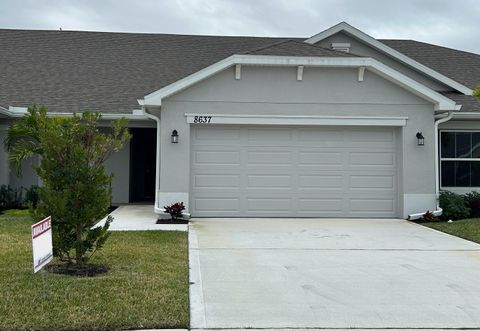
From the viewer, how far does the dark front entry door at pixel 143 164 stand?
1764 centimetres

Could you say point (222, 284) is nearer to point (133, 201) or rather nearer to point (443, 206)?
point (443, 206)

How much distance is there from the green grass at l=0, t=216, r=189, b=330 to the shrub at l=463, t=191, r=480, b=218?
29.6 ft

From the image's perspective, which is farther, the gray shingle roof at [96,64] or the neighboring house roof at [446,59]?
the neighboring house roof at [446,59]

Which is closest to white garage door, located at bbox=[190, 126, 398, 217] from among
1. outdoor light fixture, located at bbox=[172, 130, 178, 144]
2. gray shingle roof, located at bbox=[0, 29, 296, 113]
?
outdoor light fixture, located at bbox=[172, 130, 178, 144]

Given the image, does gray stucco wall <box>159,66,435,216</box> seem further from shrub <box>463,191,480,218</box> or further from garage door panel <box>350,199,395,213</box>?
shrub <box>463,191,480,218</box>

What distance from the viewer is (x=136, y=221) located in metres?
11.9

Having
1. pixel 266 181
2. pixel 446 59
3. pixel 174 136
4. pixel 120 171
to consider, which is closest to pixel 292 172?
pixel 266 181

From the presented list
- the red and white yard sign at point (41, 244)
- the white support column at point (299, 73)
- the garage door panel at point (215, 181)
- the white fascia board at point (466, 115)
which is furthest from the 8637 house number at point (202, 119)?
the red and white yard sign at point (41, 244)

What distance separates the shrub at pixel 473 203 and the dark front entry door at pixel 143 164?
9973mm

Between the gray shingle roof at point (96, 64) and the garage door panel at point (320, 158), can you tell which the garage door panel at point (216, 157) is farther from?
the gray shingle roof at point (96, 64)

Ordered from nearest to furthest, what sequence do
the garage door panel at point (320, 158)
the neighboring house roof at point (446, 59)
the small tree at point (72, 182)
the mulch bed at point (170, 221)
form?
the small tree at point (72, 182), the mulch bed at point (170, 221), the garage door panel at point (320, 158), the neighboring house roof at point (446, 59)

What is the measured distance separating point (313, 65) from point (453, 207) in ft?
16.5

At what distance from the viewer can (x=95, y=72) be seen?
1673 cm

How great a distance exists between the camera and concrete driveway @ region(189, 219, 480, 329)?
511cm
